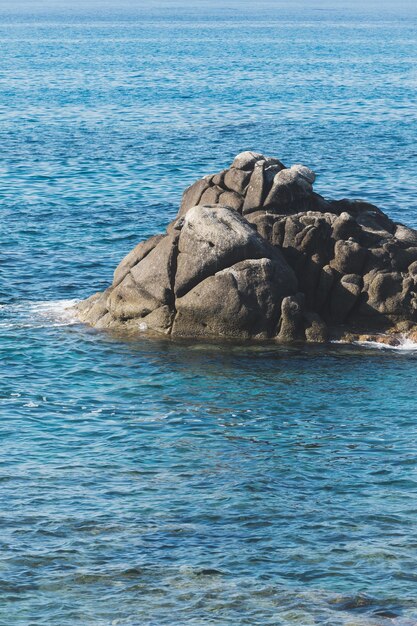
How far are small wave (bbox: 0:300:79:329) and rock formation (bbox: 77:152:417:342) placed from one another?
648mm

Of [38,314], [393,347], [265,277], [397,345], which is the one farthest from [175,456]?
[38,314]

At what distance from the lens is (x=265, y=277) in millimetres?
37188

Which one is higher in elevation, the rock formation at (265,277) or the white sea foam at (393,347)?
the rock formation at (265,277)

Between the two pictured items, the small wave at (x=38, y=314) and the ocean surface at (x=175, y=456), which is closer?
the ocean surface at (x=175, y=456)

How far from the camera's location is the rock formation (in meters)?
37.5

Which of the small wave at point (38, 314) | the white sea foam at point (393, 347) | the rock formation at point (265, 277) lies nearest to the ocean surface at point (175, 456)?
the small wave at point (38, 314)

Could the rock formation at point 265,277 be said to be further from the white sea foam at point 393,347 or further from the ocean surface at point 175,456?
the ocean surface at point 175,456

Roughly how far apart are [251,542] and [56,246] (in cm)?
2745

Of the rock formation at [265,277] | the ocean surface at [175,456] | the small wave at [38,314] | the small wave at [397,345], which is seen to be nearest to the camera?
the ocean surface at [175,456]

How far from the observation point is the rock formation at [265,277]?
37500 mm

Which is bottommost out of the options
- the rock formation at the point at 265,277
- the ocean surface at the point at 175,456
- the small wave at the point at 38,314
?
the ocean surface at the point at 175,456

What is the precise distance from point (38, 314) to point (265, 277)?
28.4ft

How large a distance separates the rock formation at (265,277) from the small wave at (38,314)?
0.65 meters

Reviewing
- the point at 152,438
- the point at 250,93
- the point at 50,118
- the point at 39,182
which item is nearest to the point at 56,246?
the point at 39,182
